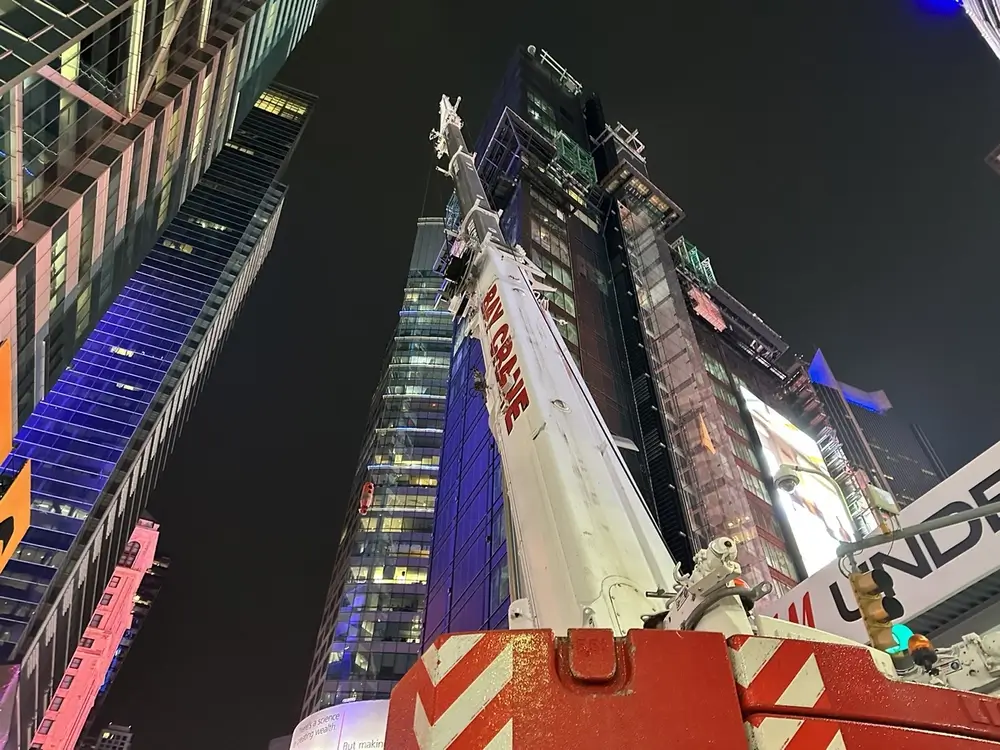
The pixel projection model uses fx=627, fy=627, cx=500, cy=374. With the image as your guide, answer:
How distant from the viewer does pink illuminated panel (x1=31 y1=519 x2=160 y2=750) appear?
96.2 m

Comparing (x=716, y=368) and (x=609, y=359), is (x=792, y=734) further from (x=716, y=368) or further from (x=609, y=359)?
(x=716, y=368)

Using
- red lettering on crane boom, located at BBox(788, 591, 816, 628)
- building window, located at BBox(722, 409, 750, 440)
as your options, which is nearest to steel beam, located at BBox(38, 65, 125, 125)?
red lettering on crane boom, located at BBox(788, 591, 816, 628)

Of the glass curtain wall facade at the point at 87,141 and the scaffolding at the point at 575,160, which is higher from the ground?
the scaffolding at the point at 575,160

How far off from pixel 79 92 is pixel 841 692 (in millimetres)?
40890

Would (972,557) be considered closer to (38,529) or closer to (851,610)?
(851,610)

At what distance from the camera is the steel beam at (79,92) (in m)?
29.4

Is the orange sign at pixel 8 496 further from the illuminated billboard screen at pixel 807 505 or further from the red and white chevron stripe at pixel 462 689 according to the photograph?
the illuminated billboard screen at pixel 807 505

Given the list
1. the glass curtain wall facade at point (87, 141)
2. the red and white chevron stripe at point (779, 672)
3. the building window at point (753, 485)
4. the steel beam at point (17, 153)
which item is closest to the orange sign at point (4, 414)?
the glass curtain wall facade at point (87, 141)

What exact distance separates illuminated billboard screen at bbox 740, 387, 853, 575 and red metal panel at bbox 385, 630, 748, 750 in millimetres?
31458

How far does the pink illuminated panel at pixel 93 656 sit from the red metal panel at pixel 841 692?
111336mm

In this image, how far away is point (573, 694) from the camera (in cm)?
316

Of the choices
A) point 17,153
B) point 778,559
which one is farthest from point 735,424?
point 17,153

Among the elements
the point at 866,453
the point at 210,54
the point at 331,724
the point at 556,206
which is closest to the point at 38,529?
the point at 210,54

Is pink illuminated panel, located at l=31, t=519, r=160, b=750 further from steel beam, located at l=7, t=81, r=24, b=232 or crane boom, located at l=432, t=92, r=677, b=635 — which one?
crane boom, located at l=432, t=92, r=677, b=635
